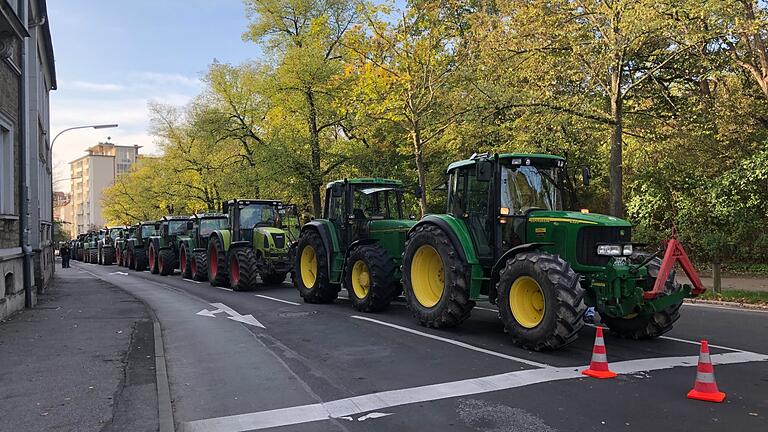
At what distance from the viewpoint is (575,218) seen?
8.27 metres

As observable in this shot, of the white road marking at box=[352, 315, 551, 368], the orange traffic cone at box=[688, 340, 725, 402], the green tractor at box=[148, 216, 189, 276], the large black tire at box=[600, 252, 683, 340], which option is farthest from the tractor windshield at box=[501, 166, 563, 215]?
the green tractor at box=[148, 216, 189, 276]

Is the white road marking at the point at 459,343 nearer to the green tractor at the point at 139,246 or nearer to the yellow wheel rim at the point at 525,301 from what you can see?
the yellow wheel rim at the point at 525,301

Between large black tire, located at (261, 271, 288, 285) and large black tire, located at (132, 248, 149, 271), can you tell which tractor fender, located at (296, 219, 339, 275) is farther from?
large black tire, located at (132, 248, 149, 271)

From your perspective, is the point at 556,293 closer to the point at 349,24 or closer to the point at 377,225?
the point at 377,225

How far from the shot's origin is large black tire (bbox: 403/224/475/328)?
905 centimetres

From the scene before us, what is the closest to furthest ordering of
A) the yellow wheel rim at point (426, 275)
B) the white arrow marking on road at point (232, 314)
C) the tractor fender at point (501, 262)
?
1. the tractor fender at point (501, 262)
2. the yellow wheel rim at point (426, 275)
3. the white arrow marking on road at point (232, 314)

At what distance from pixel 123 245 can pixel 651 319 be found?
3380cm

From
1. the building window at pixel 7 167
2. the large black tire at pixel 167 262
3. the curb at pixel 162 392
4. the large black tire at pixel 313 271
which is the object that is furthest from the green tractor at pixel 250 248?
the curb at pixel 162 392

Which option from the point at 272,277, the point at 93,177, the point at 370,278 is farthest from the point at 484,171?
the point at 93,177

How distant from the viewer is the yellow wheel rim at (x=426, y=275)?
9.97m

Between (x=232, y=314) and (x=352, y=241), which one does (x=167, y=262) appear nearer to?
(x=232, y=314)

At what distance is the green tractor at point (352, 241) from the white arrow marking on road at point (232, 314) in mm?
1744

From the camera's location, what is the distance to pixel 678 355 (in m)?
7.61

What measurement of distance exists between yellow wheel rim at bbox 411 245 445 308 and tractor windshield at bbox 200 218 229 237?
13881 mm
